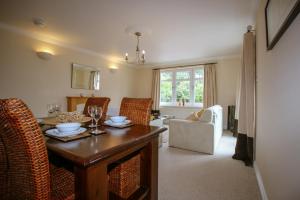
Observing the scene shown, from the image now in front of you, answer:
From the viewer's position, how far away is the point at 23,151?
667 mm

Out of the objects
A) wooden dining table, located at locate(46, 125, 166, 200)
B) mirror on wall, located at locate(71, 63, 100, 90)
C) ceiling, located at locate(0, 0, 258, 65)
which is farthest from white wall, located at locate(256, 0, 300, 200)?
mirror on wall, located at locate(71, 63, 100, 90)

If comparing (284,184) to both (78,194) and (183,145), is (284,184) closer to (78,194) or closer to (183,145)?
(78,194)

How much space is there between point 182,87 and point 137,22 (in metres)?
3.49

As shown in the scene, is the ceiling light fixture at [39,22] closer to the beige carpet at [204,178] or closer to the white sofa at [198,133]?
the white sofa at [198,133]

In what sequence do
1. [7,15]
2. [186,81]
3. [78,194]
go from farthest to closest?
[186,81], [7,15], [78,194]

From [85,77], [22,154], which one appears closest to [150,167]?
[22,154]

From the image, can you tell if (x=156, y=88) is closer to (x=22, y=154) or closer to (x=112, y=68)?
(x=112, y=68)

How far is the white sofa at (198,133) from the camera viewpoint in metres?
2.74

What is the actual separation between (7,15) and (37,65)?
3.63 feet

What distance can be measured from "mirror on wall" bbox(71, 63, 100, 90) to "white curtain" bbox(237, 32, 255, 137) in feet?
13.4

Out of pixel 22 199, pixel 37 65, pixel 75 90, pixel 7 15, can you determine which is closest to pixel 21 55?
pixel 37 65

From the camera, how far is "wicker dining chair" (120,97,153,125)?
1.64 m

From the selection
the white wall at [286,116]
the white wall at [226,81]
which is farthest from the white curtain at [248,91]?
the white wall at [226,81]

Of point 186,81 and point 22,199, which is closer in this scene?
point 22,199
